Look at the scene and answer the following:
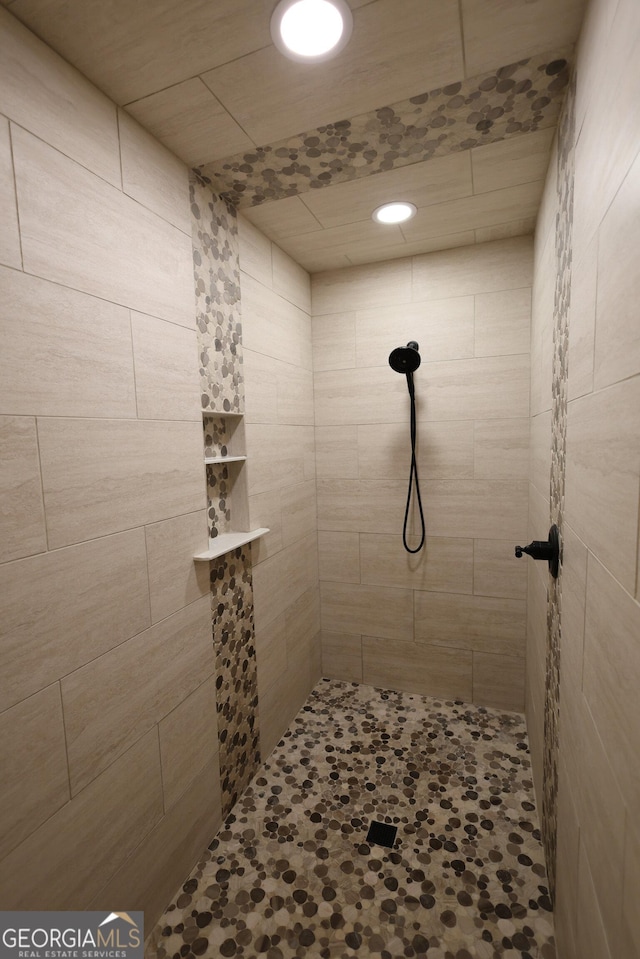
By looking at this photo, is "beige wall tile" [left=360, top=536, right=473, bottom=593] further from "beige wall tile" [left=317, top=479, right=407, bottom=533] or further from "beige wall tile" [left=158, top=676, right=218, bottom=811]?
"beige wall tile" [left=158, top=676, right=218, bottom=811]

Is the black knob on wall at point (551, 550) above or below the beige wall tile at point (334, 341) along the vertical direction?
below

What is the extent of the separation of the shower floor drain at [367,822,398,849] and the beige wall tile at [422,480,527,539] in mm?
1247

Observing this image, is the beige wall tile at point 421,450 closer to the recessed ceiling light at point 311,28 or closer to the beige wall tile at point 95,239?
the beige wall tile at point 95,239

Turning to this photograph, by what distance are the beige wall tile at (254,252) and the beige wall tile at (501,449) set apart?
4.03 ft

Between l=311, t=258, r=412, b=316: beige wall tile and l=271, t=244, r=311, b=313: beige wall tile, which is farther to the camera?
l=311, t=258, r=412, b=316: beige wall tile

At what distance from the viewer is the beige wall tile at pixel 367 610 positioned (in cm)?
232

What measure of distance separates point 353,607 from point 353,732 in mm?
618

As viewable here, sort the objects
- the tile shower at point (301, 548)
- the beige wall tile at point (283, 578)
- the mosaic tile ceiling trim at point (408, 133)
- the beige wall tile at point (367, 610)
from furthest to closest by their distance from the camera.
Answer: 1. the beige wall tile at point (367, 610)
2. the beige wall tile at point (283, 578)
3. the mosaic tile ceiling trim at point (408, 133)
4. the tile shower at point (301, 548)

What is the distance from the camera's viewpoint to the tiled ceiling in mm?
923

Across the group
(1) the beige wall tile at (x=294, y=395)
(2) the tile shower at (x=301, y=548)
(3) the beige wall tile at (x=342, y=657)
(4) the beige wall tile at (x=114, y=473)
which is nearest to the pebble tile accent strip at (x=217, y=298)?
(2) the tile shower at (x=301, y=548)

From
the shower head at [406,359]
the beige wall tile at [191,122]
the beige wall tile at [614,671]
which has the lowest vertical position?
the beige wall tile at [614,671]

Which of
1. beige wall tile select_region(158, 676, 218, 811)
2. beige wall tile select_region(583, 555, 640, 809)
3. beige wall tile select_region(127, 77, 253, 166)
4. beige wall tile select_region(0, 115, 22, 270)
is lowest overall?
beige wall tile select_region(158, 676, 218, 811)

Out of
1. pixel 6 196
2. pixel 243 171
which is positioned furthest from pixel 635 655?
pixel 243 171

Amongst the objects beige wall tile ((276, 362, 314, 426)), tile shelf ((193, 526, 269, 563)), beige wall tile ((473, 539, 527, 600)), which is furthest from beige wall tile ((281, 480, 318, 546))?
beige wall tile ((473, 539, 527, 600))
